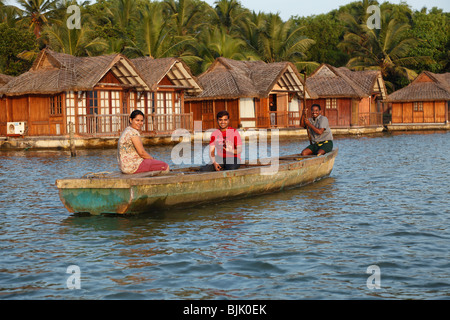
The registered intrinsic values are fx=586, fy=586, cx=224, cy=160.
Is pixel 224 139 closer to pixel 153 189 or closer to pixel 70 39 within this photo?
pixel 153 189

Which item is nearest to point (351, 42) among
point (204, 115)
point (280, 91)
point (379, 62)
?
point (379, 62)

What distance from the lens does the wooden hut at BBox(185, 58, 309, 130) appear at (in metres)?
36.1

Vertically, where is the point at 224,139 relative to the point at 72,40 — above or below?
below

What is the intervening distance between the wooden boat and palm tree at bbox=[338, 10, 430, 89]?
40.5m

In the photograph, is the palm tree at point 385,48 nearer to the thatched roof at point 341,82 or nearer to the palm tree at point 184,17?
the thatched roof at point 341,82

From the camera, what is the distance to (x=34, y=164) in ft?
67.3

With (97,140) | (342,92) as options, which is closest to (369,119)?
(342,92)

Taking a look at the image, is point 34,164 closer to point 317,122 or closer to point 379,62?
point 317,122

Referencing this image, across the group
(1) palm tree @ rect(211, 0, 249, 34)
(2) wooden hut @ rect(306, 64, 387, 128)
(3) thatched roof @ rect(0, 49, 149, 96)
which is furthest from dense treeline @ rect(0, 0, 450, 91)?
(3) thatched roof @ rect(0, 49, 149, 96)

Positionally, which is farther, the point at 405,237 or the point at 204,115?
the point at 204,115

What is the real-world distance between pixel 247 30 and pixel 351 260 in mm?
41678

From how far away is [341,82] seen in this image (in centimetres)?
4356

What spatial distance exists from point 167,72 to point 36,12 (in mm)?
20395

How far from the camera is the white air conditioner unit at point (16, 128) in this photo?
29062 millimetres
